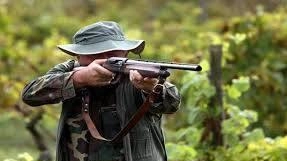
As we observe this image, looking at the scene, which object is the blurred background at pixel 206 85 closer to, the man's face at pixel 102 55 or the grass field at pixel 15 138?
the grass field at pixel 15 138

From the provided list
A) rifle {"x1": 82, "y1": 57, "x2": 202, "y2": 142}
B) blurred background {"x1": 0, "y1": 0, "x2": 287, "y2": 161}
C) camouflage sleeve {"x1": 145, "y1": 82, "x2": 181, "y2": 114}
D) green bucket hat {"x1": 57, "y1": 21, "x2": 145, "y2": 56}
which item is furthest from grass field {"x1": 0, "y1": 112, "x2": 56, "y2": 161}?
camouflage sleeve {"x1": 145, "y1": 82, "x2": 181, "y2": 114}

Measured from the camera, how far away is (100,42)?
4109 mm

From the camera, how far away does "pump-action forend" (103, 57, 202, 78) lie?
3.64 m

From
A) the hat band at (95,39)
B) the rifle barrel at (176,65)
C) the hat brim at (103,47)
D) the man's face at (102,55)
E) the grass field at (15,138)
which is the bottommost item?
the grass field at (15,138)

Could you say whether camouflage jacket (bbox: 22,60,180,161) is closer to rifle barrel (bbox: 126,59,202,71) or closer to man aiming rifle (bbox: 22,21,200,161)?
man aiming rifle (bbox: 22,21,200,161)

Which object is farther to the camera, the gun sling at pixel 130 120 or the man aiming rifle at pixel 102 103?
the man aiming rifle at pixel 102 103

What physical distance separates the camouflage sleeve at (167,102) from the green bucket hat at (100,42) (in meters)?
0.31

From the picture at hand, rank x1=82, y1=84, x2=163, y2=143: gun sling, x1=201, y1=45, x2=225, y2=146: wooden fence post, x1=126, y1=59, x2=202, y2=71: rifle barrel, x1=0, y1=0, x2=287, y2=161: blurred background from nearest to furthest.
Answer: x1=126, y1=59, x2=202, y2=71: rifle barrel < x1=82, y1=84, x2=163, y2=143: gun sling < x1=0, y1=0, x2=287, y2=161: blurred background < x1=201, y1=45, x2=225, y2=146: wooden fence post

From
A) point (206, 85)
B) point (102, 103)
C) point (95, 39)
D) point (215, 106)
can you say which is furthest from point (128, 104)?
point (215, 106)

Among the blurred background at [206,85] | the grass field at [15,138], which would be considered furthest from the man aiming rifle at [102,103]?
the grass field at [15,138]

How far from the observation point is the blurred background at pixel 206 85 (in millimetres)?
6426

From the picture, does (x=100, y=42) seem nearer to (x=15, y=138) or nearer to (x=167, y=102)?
(x=167, y=102)

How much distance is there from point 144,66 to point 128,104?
429 mm

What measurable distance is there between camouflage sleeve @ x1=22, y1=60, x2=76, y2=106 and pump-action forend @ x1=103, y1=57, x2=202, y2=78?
295 mm
